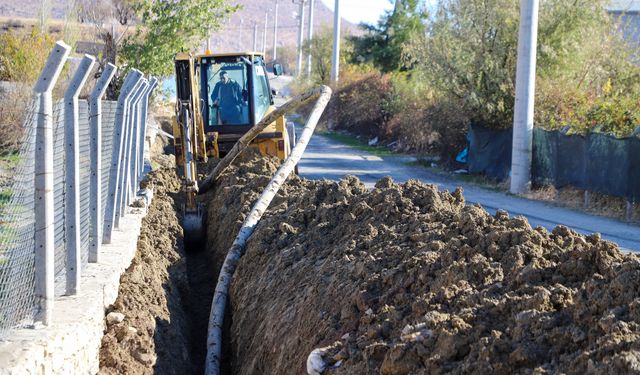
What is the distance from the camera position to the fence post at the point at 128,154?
9855 mm

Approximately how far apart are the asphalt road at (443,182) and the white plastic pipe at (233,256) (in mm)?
4652

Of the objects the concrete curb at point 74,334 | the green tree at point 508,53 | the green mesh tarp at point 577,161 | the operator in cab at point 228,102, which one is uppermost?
the green tree at point 508,53

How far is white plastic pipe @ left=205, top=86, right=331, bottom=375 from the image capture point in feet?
26.3

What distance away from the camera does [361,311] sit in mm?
5949

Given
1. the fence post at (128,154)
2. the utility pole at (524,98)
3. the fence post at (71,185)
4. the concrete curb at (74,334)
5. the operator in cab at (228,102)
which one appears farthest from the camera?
the utility pole at (524,98)

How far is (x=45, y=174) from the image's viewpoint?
516 cm

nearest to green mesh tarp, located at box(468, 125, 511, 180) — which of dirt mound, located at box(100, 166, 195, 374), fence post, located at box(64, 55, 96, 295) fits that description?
dirt mound, located at box(100, 166, 195, 374)

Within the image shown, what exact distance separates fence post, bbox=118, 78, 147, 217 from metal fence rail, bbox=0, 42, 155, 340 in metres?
2.32

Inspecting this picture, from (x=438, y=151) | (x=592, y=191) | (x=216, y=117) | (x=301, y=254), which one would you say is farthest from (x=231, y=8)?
(x=301, y=254)

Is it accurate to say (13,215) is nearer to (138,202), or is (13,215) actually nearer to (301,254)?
(301,254)

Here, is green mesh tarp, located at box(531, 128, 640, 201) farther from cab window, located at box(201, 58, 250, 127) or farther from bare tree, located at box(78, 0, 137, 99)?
bare tree, located at box(78, 0, 137, 99)

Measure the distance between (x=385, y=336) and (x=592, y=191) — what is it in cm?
1272

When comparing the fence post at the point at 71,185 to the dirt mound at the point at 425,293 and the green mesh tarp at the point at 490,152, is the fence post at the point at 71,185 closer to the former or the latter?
the dirt mound at the point at 425,293

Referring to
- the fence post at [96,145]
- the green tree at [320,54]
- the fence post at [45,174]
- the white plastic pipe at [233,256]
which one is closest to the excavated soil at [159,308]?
the white plastic pipe at [233,256]
